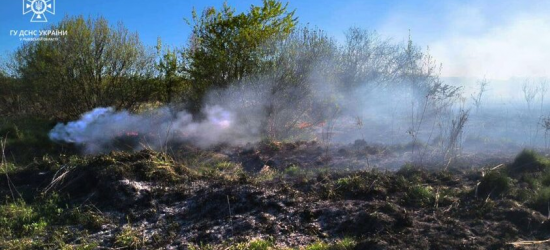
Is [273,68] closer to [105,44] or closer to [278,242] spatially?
[105,44]

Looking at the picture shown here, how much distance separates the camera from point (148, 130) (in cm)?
1018

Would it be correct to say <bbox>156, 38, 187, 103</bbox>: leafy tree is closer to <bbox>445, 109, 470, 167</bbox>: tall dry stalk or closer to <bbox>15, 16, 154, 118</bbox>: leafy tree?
<bbox>15, 16, 154, 118</bbox>: leafy tree

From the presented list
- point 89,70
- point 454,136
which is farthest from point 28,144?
point 454,136

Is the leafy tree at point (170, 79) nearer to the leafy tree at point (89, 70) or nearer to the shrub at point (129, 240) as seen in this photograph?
the leafy tree at point (89, 70)

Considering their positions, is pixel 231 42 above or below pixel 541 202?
above

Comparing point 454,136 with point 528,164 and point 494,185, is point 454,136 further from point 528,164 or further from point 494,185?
point 494,185

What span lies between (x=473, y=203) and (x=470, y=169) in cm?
195

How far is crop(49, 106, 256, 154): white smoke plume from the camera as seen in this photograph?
953cm

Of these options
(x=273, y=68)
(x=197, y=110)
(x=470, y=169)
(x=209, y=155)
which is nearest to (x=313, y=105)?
(x=273, y=68)

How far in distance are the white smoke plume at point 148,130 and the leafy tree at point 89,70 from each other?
2.99 feet

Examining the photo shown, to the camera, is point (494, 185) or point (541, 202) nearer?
point (541, 202)

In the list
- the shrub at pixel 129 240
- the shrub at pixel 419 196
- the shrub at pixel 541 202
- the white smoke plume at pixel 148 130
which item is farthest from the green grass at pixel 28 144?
the shrub at pixel 541 202

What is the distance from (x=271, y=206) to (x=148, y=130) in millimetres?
6183

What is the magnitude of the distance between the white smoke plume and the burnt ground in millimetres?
2797
